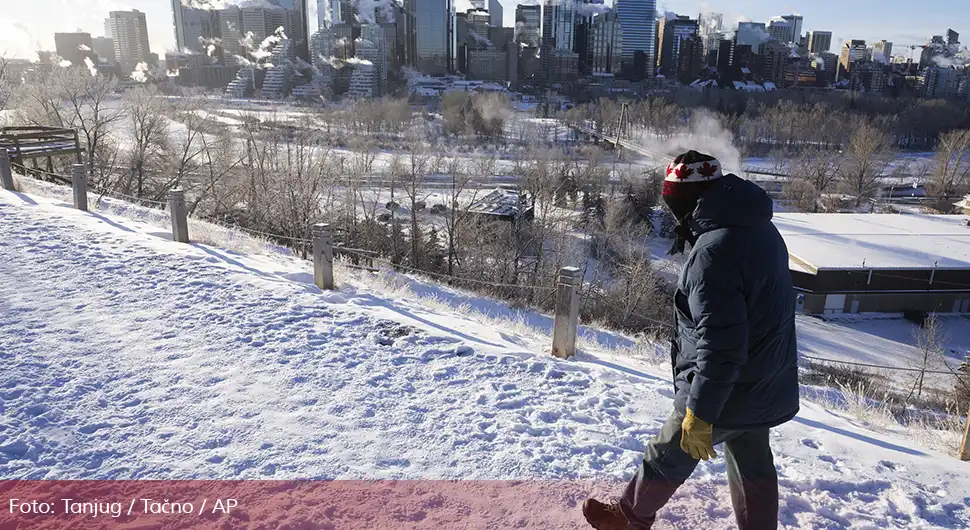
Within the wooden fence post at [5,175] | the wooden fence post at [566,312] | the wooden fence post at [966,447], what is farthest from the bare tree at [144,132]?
the wooden fence post at [966,447]

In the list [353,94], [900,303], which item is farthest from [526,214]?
[353,94]

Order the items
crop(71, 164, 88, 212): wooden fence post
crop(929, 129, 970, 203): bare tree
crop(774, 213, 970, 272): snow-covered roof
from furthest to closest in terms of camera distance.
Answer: crop(929, 129, 970, 203): bare tree → crop(774, 213, 970, 272): snow-covered roof → crop(71, 164, 88, 212): wooden fence post

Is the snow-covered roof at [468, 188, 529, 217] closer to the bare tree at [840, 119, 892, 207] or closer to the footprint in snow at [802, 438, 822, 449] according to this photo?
the footprint in snow at [802, 438, 822, 449]

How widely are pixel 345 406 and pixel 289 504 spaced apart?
114 cm

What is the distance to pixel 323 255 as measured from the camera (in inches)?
283

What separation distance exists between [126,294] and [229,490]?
4.07m

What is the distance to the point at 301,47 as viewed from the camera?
4085 inches

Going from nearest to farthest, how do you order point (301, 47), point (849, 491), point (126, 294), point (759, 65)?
1. point (849, 491)
2. point (126, 294)
3. point (301, 47)
4. point (759, 65)

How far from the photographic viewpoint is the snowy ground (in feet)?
11.7

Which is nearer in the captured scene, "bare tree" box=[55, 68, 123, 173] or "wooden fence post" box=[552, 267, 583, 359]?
"wooden fence post" box=[552, 267, 583, 359]

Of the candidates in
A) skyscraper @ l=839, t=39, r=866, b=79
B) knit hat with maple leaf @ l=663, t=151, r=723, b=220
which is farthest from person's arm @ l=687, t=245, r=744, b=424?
skyscraper @ l=839, t=39, r=866, b=79

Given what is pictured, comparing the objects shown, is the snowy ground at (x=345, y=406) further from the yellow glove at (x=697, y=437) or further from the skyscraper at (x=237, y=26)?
the skyscraper at (x=237, y=26)

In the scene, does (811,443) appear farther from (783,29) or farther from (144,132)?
(783,29)

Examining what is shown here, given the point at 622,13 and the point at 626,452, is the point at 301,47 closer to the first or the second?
the point at 622,13
